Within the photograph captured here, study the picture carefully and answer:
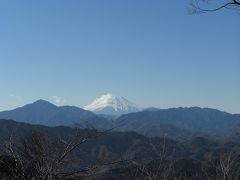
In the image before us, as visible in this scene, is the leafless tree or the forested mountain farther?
the forested mountain

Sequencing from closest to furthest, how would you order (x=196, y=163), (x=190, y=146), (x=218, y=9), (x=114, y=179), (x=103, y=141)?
(x=218, y=9) < (x=114, y=179) < (x=196, y=163) < (x=103, y=141) < (x=190, y=146)

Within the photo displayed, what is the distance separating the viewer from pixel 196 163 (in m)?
102

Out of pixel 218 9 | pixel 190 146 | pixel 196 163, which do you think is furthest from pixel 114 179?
pixel 190 146

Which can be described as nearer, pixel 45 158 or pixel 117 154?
pixel 45 158

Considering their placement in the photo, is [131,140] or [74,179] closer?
[74,179]

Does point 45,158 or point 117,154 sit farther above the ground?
point 45,158

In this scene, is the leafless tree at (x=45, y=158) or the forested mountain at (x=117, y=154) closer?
the leafless tree at (x=45, y=158)

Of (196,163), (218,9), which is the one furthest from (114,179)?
(218,9)

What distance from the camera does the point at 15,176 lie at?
5051 millimetres

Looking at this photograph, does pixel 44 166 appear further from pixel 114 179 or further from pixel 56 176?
pixel 114 179

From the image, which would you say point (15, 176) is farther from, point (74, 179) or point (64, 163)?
point (74, 179)

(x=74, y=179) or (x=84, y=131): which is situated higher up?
(x=84, y=131)

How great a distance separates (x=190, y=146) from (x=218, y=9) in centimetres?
19050

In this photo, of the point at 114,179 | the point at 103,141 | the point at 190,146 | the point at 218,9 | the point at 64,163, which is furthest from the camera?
the point at 190,146
